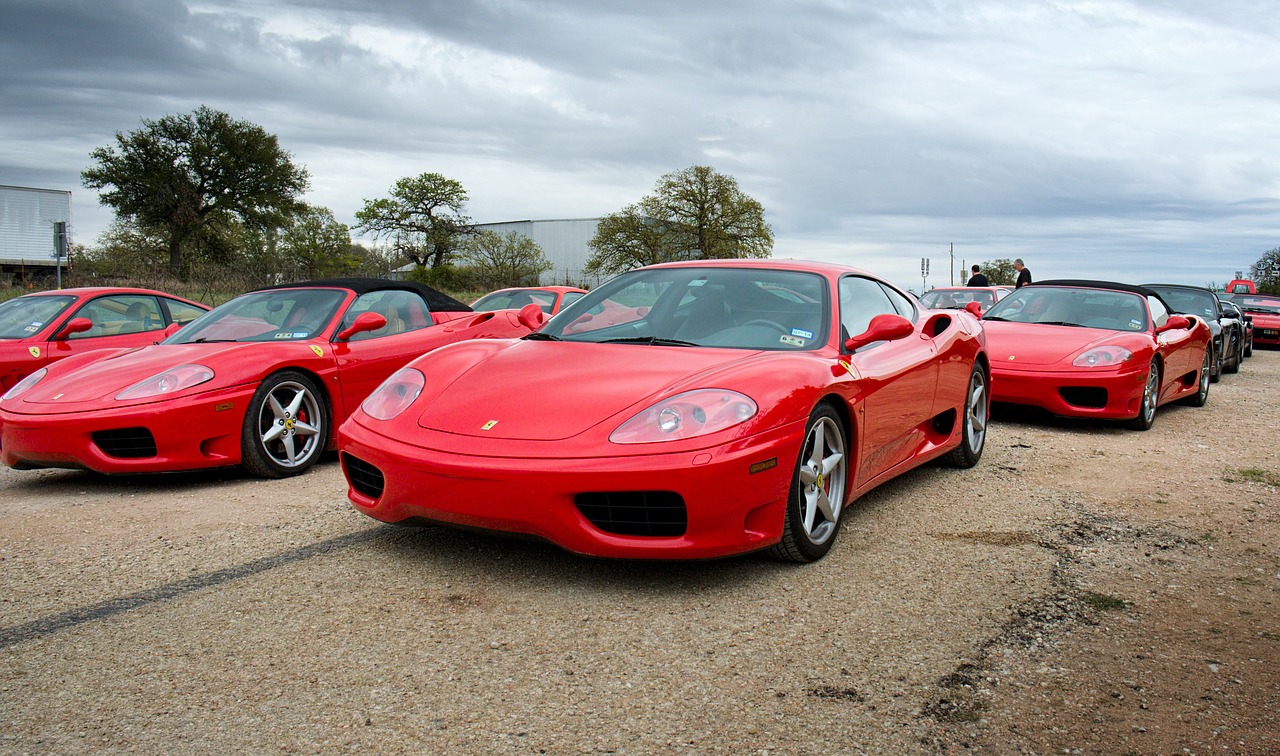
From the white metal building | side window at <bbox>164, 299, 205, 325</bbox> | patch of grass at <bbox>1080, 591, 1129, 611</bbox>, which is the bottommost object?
patch of grass at <bbox>1080, 591, 1129, 611</bbox>

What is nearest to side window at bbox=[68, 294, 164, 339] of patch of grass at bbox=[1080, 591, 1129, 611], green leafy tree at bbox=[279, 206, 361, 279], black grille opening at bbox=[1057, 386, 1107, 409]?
black grille opening at bbox=[1057, 386, 1107, 409]

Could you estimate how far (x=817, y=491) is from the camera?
3814mm

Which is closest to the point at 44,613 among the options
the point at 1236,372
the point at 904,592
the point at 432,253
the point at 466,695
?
the point at 466,695

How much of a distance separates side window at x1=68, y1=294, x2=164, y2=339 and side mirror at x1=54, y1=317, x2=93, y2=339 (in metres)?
0.05

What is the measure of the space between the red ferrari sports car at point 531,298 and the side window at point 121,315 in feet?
18.9

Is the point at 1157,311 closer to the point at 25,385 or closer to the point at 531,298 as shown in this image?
the point at 25,385

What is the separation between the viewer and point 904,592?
3510mm

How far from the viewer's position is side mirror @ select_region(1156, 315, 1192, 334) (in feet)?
28.0

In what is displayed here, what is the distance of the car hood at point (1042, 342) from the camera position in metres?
7.81

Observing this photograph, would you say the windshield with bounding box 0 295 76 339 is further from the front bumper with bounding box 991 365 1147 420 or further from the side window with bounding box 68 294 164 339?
the front bumper with bounding box 991 365 1147 420

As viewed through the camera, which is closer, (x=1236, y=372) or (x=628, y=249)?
(x=1236, y=372)

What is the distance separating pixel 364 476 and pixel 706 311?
1.66 metres

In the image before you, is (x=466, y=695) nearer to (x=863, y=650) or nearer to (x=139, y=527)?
(x=863, y=650)

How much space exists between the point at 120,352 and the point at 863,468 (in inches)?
183
